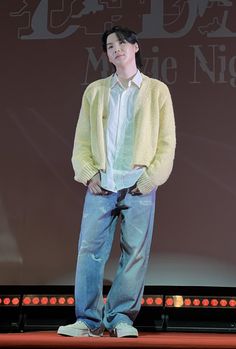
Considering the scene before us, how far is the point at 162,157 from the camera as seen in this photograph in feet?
7.95

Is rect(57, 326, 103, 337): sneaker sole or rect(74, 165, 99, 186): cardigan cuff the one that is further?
rect(74, 165, 99, 186): cardigan cuff

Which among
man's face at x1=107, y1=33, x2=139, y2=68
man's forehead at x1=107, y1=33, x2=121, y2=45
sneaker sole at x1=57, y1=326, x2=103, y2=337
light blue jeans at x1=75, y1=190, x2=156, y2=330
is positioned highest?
man's forehead at x1=107, y1=33, x2=121, y2=45

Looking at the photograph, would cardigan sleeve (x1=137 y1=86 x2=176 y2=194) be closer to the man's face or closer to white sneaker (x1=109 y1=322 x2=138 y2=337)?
the man's face

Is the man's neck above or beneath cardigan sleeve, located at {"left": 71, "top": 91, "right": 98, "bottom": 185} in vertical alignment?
above

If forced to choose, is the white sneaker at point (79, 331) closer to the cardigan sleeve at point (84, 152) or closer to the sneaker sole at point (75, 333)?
the sneaker sole at point (75, 333)

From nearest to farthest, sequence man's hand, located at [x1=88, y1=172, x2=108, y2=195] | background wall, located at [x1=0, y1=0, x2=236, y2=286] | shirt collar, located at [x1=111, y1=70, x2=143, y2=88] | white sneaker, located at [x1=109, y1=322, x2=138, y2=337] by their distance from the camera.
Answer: white sneaker, located at [x1=109, y1=322, x2=138, y2=337] → man's hand, located at [x1=88, y1=172, x2=108, y2=195] → shirt collar, located at [x1=111, y1=70, x2=143, y2=88] → background wall, located at [x1=0, y1=0, x2=236, y2=286]

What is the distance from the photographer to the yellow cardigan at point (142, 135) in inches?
95.1

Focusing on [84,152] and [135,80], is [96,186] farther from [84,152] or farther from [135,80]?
[135,80]

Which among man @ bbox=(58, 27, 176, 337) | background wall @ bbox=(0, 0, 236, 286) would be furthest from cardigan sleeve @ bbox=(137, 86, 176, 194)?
background wall @ bbox=(0, 0, 236, 286)

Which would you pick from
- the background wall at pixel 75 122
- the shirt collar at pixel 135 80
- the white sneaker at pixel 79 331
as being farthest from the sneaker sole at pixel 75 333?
the shirt collar at pixel 135 80

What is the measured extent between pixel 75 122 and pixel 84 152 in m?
0.53

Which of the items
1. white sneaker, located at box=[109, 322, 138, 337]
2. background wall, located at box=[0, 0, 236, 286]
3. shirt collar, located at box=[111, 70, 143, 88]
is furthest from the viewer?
background wall, located at box=[0, 0, 236, 286]

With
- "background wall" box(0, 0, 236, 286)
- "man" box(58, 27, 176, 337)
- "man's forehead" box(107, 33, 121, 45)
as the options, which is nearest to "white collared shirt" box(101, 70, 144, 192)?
"man" box(58, 27, 176, 337)

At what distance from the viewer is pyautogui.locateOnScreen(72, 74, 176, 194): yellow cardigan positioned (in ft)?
7.93
